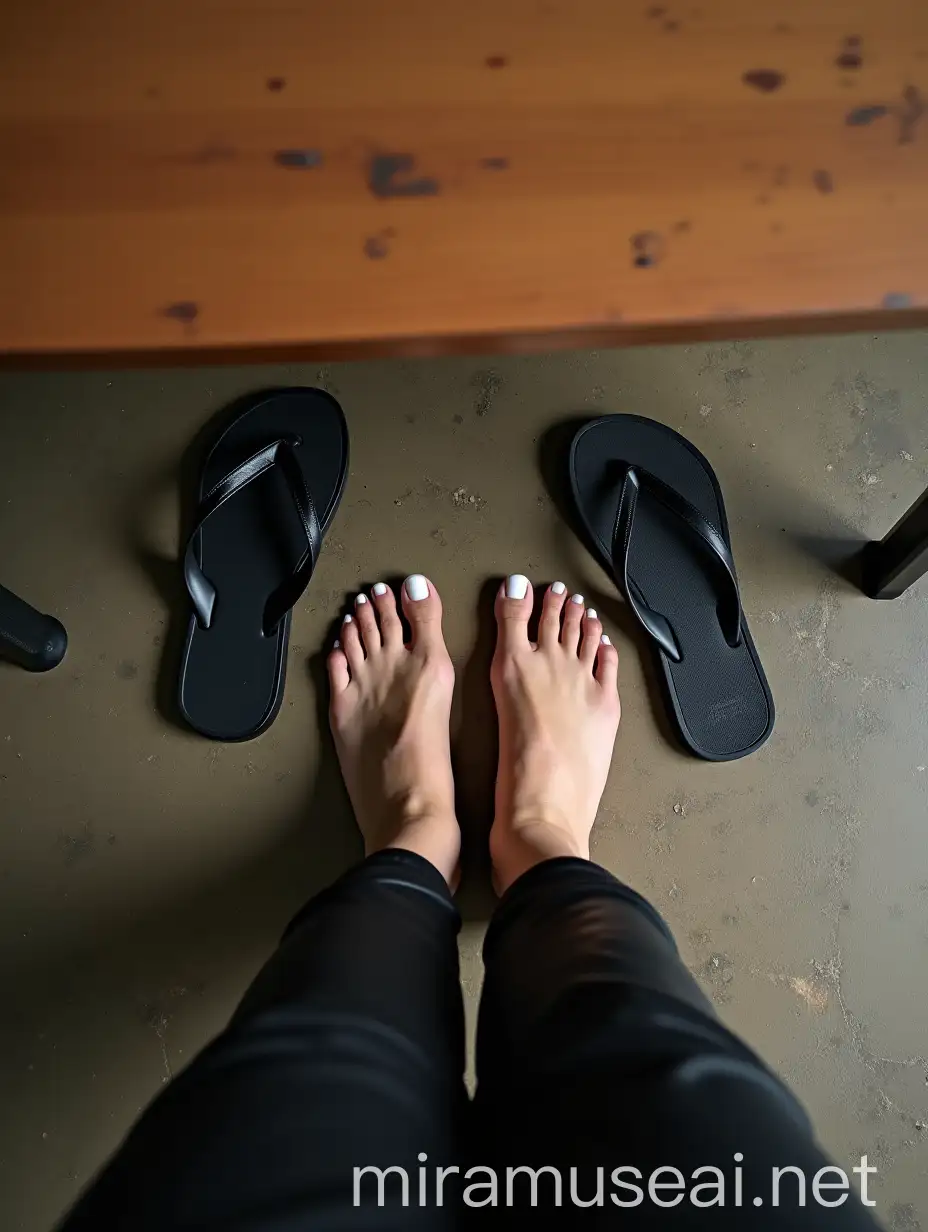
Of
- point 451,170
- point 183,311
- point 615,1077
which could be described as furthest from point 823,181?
point 615,1077

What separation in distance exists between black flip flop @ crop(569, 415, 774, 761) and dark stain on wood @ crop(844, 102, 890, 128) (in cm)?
38

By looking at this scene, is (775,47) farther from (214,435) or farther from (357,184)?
(214,435)

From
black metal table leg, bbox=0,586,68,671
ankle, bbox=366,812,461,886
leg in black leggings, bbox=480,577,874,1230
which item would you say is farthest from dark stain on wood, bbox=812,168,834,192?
black metal table leg, bbox=0,586,68,671

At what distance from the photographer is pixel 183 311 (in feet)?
1.63

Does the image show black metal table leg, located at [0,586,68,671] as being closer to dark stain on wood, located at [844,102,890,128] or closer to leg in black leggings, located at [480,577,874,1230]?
leg in black leggings, located at [480,577,874,1230]

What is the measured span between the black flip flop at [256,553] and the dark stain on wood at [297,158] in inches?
14.5

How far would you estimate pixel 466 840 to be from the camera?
33.7 inches

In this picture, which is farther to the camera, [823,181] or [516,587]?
[516,587]

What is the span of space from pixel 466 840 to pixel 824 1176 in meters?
0.52

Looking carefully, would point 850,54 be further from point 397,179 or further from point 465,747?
point 465,747

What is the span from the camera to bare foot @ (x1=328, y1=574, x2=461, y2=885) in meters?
0.81

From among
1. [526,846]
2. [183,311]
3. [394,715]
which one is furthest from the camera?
[394,715]

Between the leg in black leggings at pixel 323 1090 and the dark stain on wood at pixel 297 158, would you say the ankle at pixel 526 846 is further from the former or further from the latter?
the dark stain on wood at pixel 297 158

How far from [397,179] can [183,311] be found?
0.51 feet
